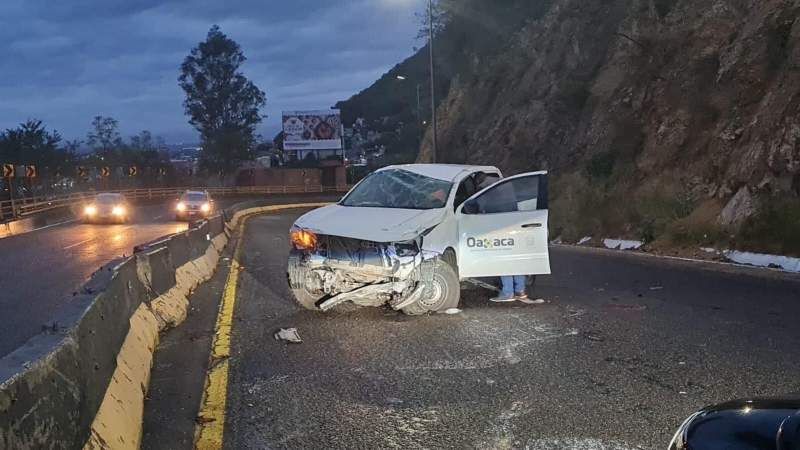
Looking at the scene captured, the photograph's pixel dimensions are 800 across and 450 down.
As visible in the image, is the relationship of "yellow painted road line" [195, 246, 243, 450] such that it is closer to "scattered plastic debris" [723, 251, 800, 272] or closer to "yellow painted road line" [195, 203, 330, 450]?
"yellow painted road line" [195, 203, 330, 450]

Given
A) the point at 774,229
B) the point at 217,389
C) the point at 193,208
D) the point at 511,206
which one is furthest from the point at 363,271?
the point at 193,208

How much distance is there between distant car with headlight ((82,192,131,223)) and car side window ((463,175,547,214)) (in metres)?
29.4

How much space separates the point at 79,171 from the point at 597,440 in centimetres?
6555

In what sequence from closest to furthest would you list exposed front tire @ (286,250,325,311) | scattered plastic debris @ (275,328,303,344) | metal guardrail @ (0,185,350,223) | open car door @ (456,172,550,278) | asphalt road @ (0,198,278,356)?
1. scattered plastic debris @ (275,328,303,344)
2. exposed front tire @ (286,250,325,311)
3. open car door @ (456,172,550,278)
4. asphalt road @ (0,198,278,356)
5. metal guardrail @ (0,185,350,223)

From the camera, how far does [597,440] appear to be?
4.69 m

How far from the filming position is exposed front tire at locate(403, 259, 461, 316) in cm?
862

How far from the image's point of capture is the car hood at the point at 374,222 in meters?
8.24

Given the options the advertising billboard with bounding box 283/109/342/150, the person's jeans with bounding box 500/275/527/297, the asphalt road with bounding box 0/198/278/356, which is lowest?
the asphalt road with bounding box 0/198/278/356

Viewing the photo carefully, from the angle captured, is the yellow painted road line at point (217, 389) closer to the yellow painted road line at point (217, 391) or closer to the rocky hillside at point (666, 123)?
the yellow painted road line at point (217, 391)

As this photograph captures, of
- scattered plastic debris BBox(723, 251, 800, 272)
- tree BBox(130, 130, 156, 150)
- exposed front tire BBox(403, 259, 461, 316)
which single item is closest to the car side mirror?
exposed front tire BBox(403, 259, 461, 316)

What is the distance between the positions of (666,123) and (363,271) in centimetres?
1530

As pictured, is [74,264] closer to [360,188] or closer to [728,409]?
[360,188]

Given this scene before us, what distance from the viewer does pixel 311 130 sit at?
8694cm

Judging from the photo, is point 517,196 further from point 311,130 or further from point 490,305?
point 311,130
